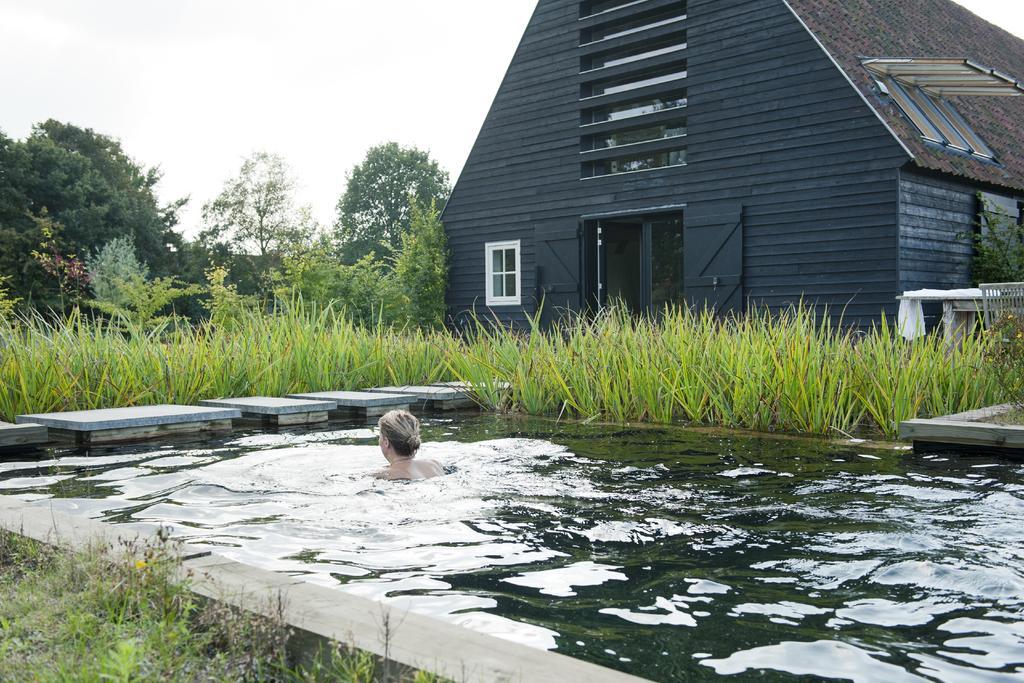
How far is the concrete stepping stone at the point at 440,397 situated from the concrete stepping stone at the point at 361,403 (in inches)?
11.9

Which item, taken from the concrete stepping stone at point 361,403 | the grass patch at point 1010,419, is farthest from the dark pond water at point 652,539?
the concrete stepping stone at point 361,403

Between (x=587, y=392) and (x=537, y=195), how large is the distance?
9587 mm

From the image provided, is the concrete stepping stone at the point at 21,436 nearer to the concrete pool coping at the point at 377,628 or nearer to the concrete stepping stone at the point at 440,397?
the concrete stepping stone at the point at 440,397

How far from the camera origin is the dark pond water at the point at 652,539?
103 inches

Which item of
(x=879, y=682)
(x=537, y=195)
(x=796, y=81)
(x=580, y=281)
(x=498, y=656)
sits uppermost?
(x=796, y=81)

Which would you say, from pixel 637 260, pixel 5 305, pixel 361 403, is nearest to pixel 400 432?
pixel 361 403

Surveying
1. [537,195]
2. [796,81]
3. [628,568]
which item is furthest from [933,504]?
[537,195]

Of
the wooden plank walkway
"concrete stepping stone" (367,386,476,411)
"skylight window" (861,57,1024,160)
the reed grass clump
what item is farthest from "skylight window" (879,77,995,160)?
the wooden plank walkway

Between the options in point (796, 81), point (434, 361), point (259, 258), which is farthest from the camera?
point (259, 258)

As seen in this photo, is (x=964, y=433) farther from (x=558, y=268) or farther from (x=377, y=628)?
(x=558, y=268)

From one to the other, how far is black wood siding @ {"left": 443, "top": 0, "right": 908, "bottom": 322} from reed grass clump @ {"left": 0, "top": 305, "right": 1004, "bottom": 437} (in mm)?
4397

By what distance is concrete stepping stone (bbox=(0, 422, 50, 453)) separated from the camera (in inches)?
251

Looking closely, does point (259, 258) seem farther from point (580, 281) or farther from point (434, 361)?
point (434, 361)

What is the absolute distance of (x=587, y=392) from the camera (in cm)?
823
